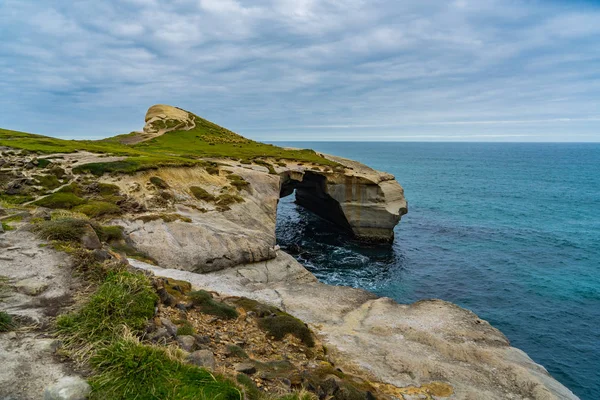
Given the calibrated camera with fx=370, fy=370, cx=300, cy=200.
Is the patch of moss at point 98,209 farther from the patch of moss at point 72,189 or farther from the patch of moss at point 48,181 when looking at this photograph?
the patch of moss at point 48,181

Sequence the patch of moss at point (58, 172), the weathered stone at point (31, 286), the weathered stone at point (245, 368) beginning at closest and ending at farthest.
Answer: the weathered stone at point (245, 368) < the weathered stone at point (31, 286) < the patch of moss at point (58, 172)

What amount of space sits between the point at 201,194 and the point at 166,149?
3184 cm

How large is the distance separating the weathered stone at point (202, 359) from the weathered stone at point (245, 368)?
109 cm

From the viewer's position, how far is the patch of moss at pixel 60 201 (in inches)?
1155

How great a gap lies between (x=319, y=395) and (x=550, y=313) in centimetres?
3071

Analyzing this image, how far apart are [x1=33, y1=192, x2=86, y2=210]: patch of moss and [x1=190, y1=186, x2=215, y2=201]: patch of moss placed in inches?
422

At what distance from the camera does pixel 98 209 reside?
29.3 meters

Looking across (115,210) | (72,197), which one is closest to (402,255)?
(115,210)

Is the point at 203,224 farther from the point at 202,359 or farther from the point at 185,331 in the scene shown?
the point at 202,359

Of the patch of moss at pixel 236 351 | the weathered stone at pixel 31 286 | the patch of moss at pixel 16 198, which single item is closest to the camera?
the weathered stone at pixel 31 286

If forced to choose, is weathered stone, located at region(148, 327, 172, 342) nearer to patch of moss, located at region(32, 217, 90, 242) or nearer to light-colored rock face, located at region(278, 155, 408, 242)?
patch of moss, located at region(32, 217, 90, 242)

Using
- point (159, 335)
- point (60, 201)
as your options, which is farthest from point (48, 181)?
point (159, 335)

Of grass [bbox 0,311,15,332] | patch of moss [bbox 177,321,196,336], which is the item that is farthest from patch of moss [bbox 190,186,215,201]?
grass [bbox 0,311,15,332]

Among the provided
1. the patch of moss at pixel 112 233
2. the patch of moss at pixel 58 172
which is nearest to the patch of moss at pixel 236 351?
the patch of moss at pixel 112 233
